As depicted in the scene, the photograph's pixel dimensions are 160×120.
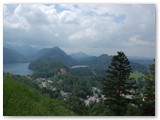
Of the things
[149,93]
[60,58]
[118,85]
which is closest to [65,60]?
[60,58]

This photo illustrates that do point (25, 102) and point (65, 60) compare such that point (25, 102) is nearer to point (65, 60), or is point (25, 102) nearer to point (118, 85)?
point (65, 60)

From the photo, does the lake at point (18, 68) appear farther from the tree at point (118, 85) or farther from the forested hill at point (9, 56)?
the tree at point (118, 85)

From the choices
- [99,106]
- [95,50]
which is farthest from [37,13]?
[99,106]

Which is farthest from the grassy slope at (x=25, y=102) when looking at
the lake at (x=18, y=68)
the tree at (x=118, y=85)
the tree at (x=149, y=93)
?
the tree at (x=149, y=93)

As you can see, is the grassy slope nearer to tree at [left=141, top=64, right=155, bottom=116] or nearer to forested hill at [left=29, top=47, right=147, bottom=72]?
forested hill at [left=29, top=47, right=147, bottom=72]

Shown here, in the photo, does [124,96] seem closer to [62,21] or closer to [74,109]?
[74,109]

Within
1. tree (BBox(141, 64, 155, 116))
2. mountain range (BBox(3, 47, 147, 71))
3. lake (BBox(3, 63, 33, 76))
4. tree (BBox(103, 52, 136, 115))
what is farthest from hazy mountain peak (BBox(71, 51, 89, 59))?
tree (BBox(141, 64, 155, 116))
